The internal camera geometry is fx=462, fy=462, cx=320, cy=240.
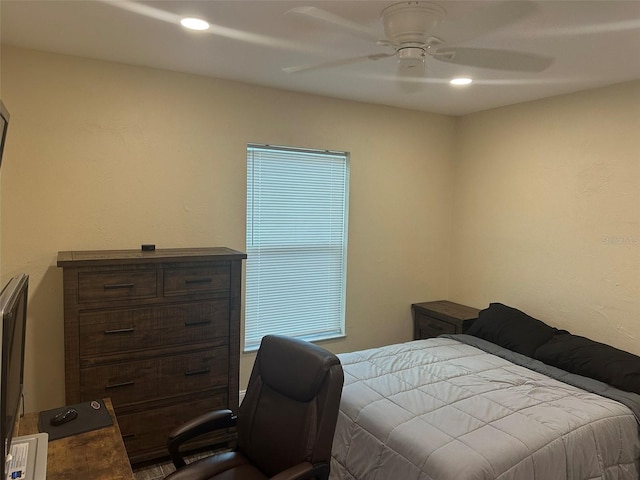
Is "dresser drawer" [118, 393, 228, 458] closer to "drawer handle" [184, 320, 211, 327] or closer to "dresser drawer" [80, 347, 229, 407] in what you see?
"dresser drawer" [80, 347, 229, 407]

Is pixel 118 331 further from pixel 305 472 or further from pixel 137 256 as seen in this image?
pixel 305 472

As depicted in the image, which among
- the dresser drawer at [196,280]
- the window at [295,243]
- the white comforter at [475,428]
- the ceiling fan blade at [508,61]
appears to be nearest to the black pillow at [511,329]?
the white comforter at [475,428]

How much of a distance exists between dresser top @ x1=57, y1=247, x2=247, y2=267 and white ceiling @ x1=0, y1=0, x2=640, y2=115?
3.93 feet

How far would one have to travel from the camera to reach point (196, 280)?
9.30 feet

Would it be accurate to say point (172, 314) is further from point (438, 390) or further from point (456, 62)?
point (456, 62)

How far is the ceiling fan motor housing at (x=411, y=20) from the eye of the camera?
76.5 inches

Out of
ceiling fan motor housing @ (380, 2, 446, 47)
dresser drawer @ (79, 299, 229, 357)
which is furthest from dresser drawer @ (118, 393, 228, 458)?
ceiling fan motor housing @ (380, 2, 446, 47)

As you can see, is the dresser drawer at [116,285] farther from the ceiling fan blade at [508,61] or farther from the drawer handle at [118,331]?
the ceiling fan blade at [508,61]

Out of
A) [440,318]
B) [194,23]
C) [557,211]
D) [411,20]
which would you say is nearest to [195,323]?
[194,23]

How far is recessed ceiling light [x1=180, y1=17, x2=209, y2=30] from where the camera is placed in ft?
7.20

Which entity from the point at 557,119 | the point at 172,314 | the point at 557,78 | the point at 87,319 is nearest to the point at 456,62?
the point at 557,78

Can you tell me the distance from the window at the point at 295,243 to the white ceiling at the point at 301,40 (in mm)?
642

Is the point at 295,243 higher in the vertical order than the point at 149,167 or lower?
lower

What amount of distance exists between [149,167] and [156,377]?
4.51 feet
